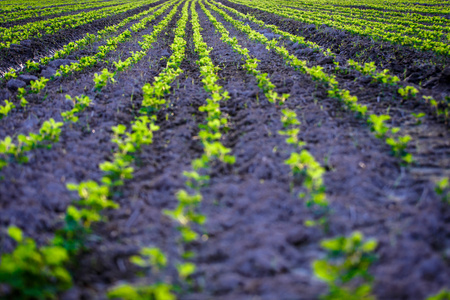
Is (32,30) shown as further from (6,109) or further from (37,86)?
(6,109)

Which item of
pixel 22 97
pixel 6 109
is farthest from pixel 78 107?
pixel 22 97

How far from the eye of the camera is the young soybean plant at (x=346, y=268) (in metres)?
1.76

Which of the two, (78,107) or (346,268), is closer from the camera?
(346,268)

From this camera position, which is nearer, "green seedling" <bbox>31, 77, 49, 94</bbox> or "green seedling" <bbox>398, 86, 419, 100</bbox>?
"green seedling" <bbox>398, 86, 419, 100</bbox>

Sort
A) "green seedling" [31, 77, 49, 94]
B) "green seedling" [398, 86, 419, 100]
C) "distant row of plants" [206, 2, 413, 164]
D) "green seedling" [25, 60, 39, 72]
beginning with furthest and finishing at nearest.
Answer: "green seedling" [25, 60, 39, 72] → "green seedling" [31, 77, 49, 94] → "green seedling" [398, 86, 419, 100] → "distant row of plants" [206, 2, 413, 164]

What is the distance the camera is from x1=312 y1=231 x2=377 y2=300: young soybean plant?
1.76 meters

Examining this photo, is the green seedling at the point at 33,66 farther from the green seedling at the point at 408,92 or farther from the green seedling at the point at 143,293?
the green seedling at the point at 408,92

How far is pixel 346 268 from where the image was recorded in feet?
6.72

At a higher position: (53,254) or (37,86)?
(37,86)

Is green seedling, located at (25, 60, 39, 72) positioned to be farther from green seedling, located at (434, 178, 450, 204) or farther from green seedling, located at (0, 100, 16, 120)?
green seedling, located at (434, 178, 450, 204)

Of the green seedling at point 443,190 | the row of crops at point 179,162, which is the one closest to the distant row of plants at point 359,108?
the row of crops at point 179,162

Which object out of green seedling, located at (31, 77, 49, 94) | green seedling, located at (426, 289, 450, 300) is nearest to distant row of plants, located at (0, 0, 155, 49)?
green seedling, located at (31, 77, 49, 94)

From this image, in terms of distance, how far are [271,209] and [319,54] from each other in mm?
6824

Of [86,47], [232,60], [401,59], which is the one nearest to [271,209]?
[232,60]
